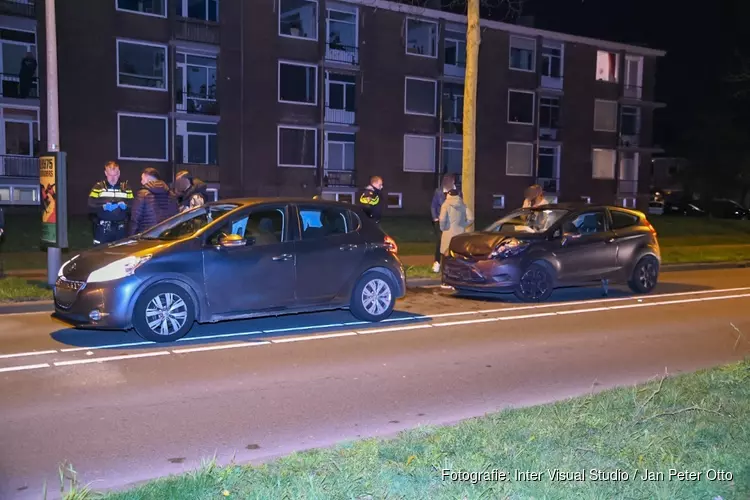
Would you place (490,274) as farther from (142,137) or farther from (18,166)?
(18,166)

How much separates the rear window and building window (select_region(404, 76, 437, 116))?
2398 cm

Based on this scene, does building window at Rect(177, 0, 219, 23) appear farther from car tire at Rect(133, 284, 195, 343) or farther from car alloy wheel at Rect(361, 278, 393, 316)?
car tire at Rect(133, 284, 195, 343)

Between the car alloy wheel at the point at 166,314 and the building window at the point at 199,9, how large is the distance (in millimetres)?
25083

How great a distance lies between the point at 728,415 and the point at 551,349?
10.7 feet

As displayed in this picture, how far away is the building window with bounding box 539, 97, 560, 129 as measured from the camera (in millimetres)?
41812

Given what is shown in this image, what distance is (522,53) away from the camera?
40.8m

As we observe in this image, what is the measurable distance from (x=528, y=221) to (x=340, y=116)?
910 inches

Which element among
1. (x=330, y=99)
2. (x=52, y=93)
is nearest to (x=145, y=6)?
(x=330, y=99)

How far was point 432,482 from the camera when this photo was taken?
411cm

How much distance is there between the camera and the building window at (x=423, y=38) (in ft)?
120

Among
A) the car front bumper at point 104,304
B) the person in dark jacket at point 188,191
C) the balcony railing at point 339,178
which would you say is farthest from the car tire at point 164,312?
the balcony railing at point 339,178

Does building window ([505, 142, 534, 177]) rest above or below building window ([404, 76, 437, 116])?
below

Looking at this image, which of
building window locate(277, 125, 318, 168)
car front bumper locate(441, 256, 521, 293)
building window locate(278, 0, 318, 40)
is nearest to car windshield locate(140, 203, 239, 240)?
car front bumper locate(441, 256, 521, 293)

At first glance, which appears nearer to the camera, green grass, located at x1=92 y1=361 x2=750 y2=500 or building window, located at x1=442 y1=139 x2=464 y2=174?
green grass, located at x1=92 y1=361 x2=750 y2=500
